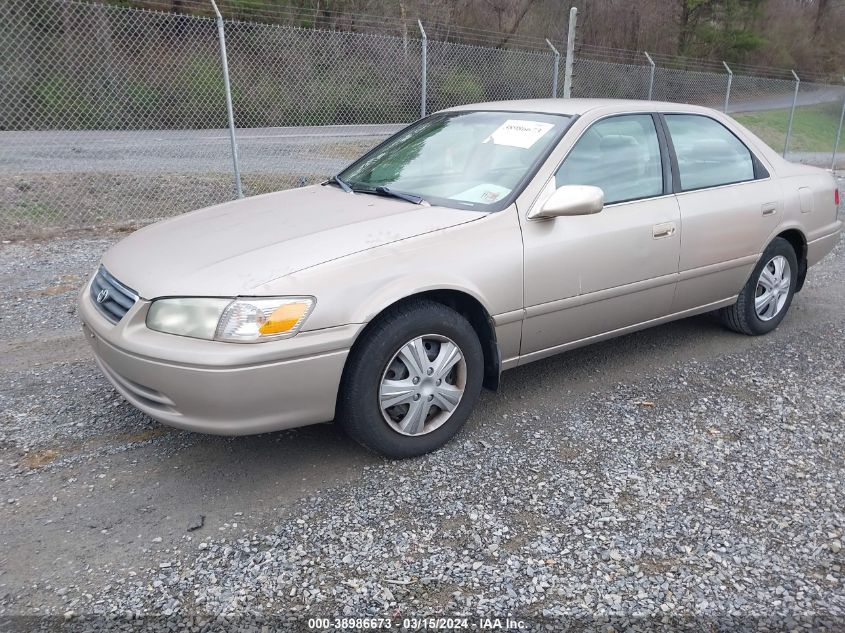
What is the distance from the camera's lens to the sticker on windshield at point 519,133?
12.0ft

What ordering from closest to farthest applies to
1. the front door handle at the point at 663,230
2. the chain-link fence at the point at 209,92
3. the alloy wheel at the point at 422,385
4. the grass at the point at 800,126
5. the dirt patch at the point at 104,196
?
the alloy wheel at the point at 422,385, the front door handle at the point at 663,230, the dirt patch at the point at 104,196, the chain-link fence at the point at 209,92, the grass at the point at 800,126

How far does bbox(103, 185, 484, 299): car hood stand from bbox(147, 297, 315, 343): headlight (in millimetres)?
52

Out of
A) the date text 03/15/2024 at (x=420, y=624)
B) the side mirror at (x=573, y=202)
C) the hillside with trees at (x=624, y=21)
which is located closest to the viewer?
the date text 03/15/2024 at (x=420, y=624)

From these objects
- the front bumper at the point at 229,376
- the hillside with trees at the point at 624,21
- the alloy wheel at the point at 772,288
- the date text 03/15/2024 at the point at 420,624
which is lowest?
the date text 03/15/2024 at the point at 420,624

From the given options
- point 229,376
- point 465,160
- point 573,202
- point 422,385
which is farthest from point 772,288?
point 229,376

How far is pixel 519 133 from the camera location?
3.73 meters

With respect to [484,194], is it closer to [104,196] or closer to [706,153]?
[706,153]

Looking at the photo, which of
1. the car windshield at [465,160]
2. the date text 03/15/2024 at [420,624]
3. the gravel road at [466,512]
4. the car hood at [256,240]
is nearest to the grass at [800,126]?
the car windshield at [465,160]

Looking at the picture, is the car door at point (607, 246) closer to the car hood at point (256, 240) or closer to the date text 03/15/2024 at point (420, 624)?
the car hood at point (256, 240)

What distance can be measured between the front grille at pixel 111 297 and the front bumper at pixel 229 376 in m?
0.08

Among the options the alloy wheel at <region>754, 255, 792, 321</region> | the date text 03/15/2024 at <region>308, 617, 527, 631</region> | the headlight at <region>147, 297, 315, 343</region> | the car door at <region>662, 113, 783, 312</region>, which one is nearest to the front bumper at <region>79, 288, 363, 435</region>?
the headlight at <region>147, 297, 315, 343</region>

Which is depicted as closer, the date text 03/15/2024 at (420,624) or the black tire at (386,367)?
the date text 03/15/2024 at (420,624)

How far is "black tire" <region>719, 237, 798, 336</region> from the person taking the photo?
459 cm

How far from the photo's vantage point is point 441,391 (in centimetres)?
316
